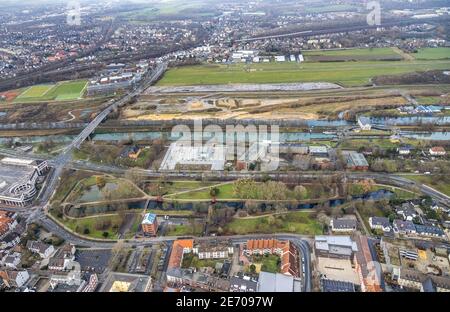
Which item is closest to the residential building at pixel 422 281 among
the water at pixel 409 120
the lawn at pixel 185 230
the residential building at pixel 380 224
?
the residential building at pixel 380 224

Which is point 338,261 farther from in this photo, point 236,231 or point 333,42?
point 333,42

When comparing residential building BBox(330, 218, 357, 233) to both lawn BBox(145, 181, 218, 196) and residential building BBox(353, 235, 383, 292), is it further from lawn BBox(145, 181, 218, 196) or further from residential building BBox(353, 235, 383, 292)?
lawn BBox(145, 181, 218, 196)

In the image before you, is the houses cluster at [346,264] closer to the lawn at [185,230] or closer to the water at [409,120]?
the lawn at [185,230]

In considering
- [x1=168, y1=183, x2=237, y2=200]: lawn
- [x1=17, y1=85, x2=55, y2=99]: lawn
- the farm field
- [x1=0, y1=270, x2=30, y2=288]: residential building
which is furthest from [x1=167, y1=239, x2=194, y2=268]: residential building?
the farm field

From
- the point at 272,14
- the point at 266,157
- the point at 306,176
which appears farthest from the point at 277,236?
the point at 272,14

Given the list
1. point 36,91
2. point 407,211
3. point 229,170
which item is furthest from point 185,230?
point 36,91
